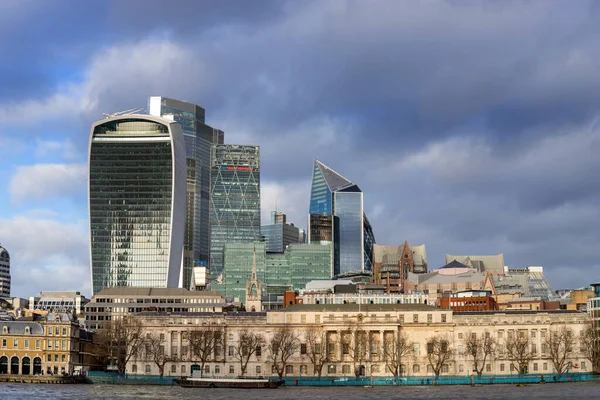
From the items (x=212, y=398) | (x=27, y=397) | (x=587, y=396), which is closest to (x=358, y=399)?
(x=212, y=398)

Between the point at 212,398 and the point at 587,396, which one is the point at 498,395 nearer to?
Answer: the point at 587,396

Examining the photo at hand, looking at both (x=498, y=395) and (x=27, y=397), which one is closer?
(x=27, y=397)

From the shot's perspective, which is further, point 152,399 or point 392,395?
point 392,395

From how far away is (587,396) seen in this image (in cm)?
18338

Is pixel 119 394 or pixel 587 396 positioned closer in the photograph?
pixel 587 396

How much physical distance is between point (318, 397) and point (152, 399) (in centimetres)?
3101

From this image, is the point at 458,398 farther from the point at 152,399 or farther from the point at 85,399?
the point at 85,399

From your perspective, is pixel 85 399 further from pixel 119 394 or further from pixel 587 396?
pixel 587 396

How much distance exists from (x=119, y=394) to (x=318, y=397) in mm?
38183

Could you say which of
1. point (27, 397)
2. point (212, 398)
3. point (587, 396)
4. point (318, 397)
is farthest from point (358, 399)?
point (27, 397)

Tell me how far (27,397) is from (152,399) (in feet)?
69.5

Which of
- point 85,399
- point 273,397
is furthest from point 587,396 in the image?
point 85,399

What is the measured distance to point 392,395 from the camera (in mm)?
198500

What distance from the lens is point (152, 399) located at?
178750mm
